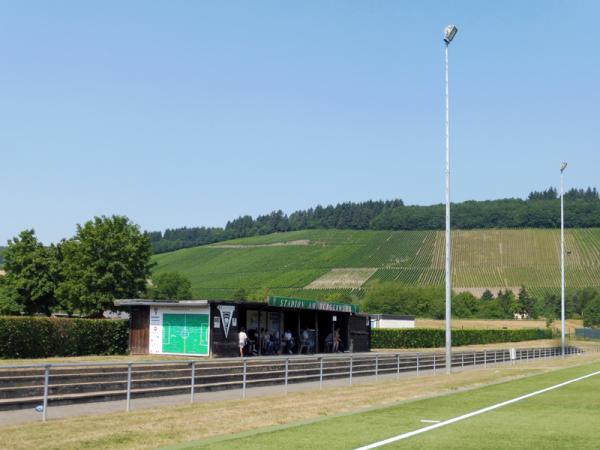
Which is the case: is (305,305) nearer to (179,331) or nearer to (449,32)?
(179,331)

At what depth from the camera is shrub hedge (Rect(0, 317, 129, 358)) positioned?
1384 inches

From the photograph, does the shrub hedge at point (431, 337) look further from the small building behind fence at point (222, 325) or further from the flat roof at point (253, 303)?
the flat roof at point (253, 303)

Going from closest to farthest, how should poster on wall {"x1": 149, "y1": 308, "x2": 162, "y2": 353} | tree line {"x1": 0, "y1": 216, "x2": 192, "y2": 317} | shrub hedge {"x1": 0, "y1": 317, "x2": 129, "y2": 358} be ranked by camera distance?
shrub hedge {"x1": 0, "y1": 317, "x2": 129, "y2": 358}
poster on wall {"x1": 149, "y1": 308, "x2": 162, "y2": 353}
tree line {"x1": 0, "y1": 216, "x2": 192, "y2": 317}

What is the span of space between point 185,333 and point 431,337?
39.4 m

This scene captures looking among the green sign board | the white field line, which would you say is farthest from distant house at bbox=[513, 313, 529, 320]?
A: the white field line

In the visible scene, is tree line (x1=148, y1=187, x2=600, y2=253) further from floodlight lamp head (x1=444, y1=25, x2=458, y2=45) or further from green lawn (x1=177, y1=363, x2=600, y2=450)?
green lawn (x1=177, y1=363, x2=600, y2=450)

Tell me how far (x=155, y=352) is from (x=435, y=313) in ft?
261

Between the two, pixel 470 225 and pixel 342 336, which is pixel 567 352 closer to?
pixel 342 336

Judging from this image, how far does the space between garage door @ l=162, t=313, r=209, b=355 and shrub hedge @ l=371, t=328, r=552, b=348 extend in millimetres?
29453

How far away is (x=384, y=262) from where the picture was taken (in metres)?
142

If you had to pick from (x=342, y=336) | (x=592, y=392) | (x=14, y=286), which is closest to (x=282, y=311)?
(x=342, y=336)

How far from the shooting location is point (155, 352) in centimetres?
3694

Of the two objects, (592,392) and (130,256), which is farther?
(130,256)

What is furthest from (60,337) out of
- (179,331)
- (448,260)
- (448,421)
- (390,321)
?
(390,321)
